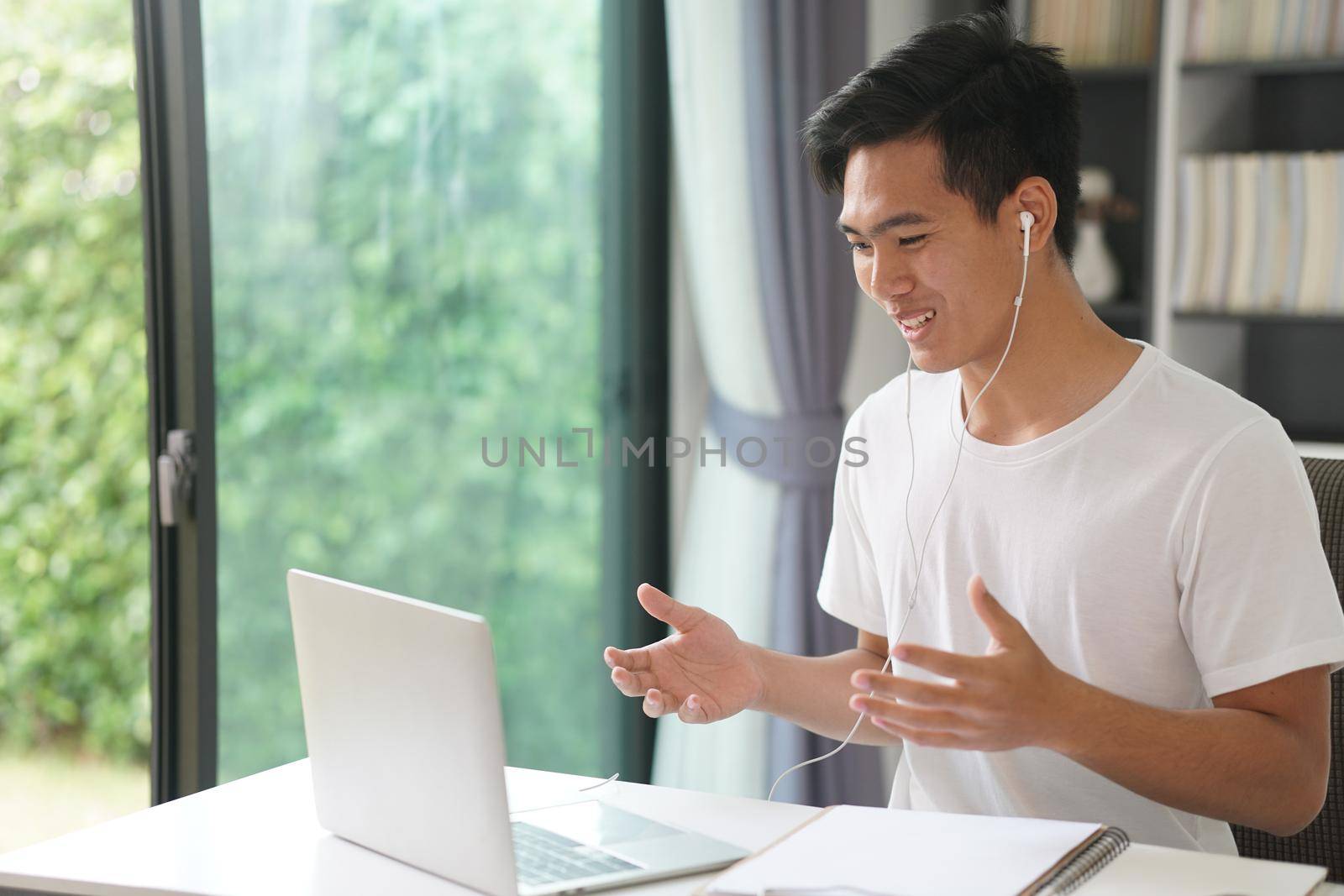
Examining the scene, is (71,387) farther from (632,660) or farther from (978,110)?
(978,110)

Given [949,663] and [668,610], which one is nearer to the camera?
[949,663]

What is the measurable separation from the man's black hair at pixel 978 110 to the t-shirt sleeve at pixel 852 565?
14.1 inches

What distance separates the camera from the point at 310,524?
88.8 inches

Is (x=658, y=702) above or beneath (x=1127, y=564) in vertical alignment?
beneath

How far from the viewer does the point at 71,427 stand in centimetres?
267

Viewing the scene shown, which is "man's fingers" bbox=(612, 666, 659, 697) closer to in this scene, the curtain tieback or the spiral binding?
the spiral binding

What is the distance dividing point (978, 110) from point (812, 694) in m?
0.64

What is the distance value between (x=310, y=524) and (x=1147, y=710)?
1460 millimetres

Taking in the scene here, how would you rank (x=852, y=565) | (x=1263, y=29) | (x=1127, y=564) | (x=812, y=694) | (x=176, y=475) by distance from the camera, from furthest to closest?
(x=1263, y=29) < (x=176, y=475) < (x=852, y=565) < (x=812, y=694) < (x=1127, y=564)

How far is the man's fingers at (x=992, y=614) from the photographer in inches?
39.7

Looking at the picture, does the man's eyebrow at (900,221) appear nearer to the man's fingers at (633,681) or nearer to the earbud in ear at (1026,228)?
the earbud in ear at (1026,228)

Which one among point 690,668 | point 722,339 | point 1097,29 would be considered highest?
point 1097,29

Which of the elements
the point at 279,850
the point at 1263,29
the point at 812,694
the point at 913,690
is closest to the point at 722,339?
the point at 1263,29

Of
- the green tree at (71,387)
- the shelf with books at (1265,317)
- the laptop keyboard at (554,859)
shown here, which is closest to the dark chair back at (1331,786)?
the laptop keyboard at (554,859)
